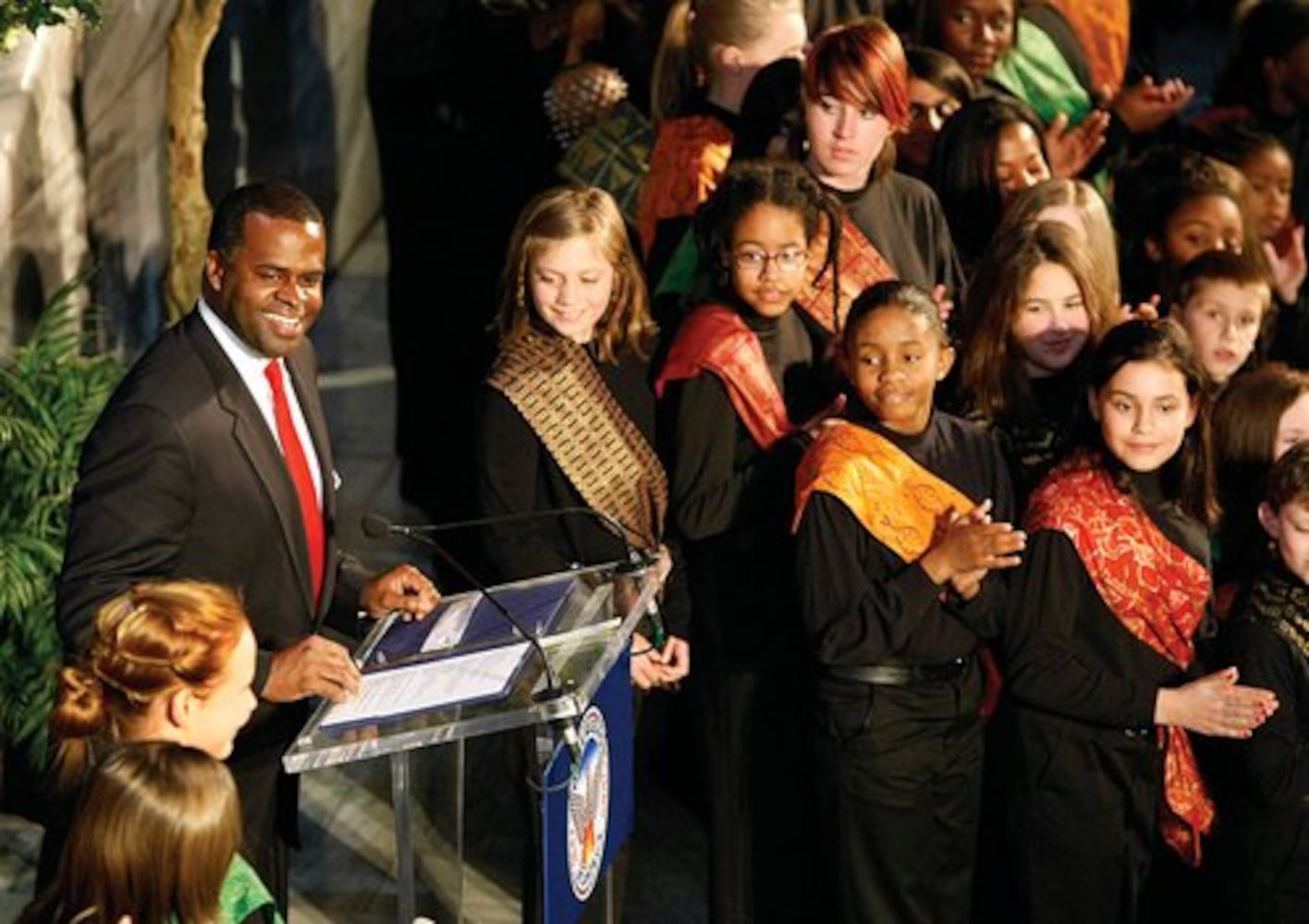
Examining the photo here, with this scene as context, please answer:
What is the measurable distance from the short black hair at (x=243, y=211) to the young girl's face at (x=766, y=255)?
1.24m

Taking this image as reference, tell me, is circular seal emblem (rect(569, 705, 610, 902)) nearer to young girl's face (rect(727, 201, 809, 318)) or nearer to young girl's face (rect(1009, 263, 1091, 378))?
young girl's face (rect(727, 201, 809, 318))

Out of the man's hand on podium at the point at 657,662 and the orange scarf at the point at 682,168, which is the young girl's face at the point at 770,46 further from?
the man's hand on podium at the point at 657,662

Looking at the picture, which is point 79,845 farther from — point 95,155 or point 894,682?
A: point 95,155

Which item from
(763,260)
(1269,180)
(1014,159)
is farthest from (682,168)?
(1269,180)

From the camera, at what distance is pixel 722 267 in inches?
227

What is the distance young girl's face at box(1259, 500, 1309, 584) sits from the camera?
17.0 feet

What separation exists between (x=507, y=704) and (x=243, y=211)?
3.67 ft

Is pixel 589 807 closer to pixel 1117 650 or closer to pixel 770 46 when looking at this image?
pixel 1117 650

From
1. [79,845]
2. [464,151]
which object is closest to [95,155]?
[464,151]

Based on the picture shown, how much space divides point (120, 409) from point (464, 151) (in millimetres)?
4279

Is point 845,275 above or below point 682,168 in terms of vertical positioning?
below

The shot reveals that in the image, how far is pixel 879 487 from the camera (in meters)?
5.26

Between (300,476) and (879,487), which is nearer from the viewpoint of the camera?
(300,476)

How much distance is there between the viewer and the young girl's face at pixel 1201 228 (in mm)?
6797
